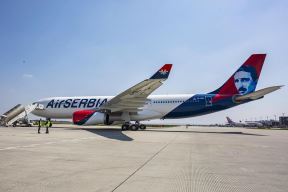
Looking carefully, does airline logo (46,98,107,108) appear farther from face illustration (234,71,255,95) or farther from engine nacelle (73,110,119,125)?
face illustration (234,71,255,95)

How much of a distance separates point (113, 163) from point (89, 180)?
2.00 meters

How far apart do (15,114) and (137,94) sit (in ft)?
64.1

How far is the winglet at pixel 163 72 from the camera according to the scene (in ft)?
63.8

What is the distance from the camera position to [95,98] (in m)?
28.2

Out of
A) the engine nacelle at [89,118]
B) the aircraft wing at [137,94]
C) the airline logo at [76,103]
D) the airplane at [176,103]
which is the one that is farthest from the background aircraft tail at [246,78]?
the airline logo at [76,103]

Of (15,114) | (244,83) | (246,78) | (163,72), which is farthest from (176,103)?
(15,114)

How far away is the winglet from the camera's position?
63.8 ft

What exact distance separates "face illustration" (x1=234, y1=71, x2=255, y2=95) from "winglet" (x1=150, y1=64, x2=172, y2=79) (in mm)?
9294

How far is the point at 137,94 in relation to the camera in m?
22.0

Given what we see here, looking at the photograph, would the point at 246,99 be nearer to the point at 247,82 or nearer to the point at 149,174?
the point at 247,82

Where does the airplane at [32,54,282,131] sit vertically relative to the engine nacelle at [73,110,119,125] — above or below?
above

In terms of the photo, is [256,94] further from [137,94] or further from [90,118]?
[90,118]

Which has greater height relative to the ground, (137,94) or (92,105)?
(137,94)

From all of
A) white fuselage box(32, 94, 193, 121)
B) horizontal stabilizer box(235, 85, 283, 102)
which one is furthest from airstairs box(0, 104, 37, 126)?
horizontal stabilizer box(235, 85, 283, 102)
